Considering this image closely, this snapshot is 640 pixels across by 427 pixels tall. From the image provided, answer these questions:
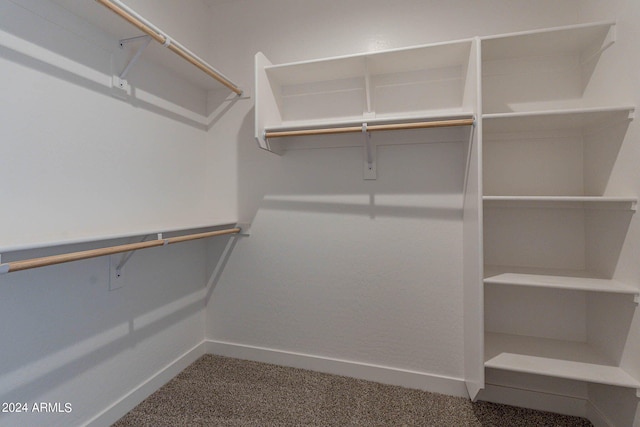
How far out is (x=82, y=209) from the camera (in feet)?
4.28

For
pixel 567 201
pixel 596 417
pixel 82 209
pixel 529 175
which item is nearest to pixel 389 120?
pixel 529 175

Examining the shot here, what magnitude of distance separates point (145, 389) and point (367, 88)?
2.13 m

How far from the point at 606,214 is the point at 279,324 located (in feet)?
6.23

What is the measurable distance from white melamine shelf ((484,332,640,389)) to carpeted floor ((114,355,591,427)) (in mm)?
365

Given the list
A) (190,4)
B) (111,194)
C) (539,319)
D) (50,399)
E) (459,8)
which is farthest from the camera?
(190,4)

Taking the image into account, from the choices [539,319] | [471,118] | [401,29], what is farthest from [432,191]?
[401,29]

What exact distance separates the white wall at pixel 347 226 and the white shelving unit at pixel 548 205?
0.67ft

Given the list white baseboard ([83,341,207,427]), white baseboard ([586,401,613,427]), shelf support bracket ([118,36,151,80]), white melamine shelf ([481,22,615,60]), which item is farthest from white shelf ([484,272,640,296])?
shelf support bracket ([118,36,151,80])

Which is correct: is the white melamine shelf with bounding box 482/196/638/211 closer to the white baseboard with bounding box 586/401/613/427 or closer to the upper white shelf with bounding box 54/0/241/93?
the white baseboard with bounding box 586/401/613/427

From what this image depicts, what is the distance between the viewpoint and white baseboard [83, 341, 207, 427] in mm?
1401

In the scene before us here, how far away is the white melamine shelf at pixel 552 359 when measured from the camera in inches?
49.0

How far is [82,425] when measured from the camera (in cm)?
131

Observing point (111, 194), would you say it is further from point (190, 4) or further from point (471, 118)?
point (471, 118)

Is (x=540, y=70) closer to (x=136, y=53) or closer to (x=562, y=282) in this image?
(x=562, y=282)
